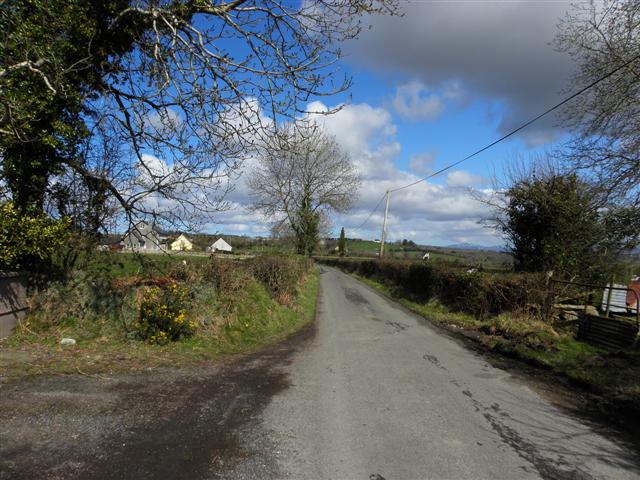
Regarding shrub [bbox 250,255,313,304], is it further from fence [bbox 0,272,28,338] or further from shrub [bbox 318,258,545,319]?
fence [bbox 0,272,28,338]

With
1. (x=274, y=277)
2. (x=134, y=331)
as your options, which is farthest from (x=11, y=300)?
(x=274, y=277)

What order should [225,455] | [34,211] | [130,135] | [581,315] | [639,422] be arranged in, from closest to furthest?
[225,455]
[639,422]
[34,211]
[130,135]
[581,315]

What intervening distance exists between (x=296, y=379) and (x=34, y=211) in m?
6.22

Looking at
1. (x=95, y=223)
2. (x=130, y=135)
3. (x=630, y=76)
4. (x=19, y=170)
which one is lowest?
(x=95, y=223)

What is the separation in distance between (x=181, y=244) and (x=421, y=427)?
8125 mm

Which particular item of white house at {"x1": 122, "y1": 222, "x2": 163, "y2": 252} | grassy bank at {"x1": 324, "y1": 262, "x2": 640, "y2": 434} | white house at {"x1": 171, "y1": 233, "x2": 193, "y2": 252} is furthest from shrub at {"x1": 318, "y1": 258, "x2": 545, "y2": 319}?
white house at {"x1": 122, "y1": 222, "x2": 163, "y2": 252}

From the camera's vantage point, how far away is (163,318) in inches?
346

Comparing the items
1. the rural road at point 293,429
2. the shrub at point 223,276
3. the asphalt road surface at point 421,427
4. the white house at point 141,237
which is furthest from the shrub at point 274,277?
the rural road at point 293,429

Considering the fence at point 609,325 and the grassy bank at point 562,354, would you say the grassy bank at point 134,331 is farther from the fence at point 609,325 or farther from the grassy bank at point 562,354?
the fence at point 609,325

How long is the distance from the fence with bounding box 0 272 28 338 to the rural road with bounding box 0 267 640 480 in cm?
285

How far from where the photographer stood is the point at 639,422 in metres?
6.22

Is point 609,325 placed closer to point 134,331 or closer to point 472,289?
point 472,289

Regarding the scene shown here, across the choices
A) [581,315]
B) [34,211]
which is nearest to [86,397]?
[34,211]

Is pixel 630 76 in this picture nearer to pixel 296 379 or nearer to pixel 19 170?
pixel 296 379
